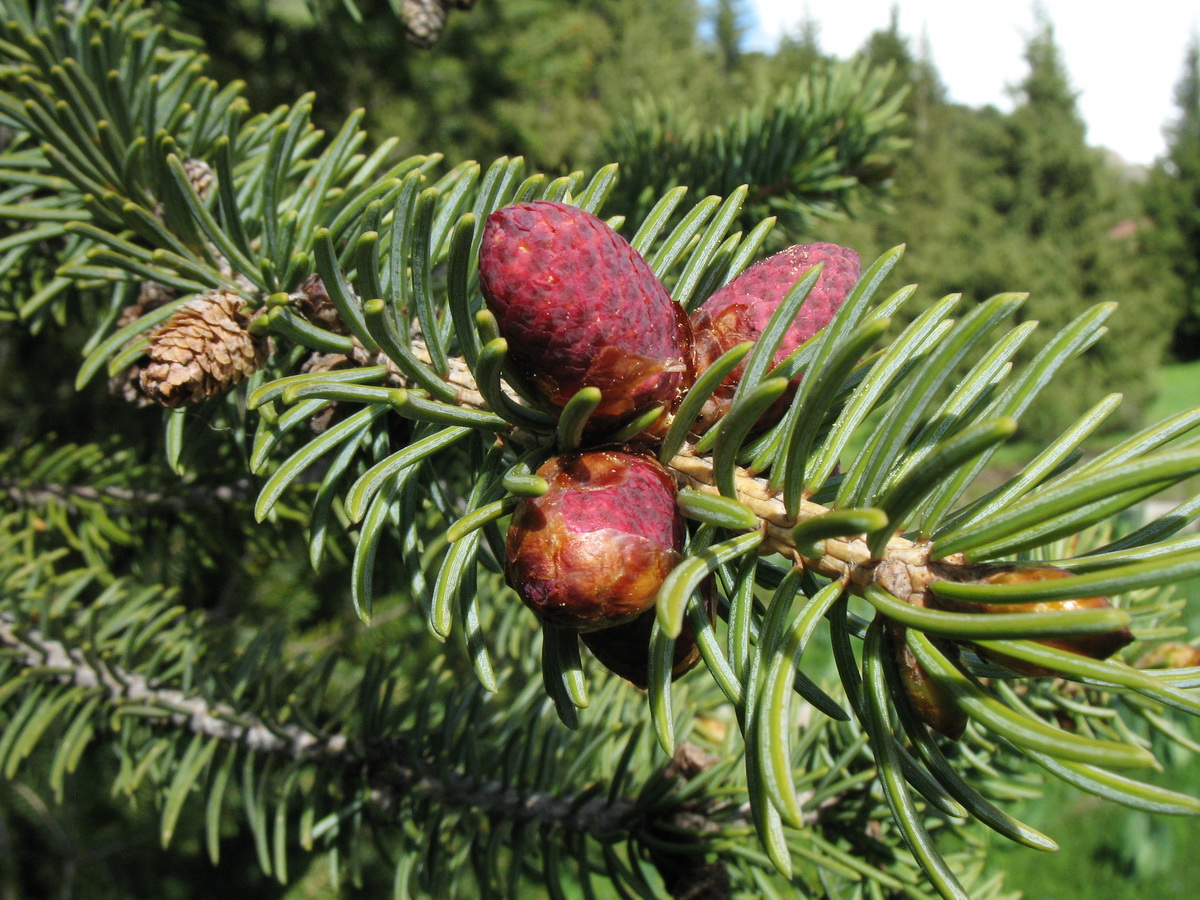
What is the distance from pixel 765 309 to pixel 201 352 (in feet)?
1.05

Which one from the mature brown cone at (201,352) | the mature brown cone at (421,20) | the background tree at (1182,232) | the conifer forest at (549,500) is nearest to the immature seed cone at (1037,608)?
the conifer forest at (549,500)

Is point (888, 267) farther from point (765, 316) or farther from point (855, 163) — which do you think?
point (855, 163)

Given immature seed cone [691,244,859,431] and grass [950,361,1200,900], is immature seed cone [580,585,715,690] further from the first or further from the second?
grass [950,361,1200,900]

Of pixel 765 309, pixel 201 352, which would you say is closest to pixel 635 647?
pixel 765 309

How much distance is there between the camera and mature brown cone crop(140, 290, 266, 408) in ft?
1.42

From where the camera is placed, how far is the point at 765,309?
405 mm

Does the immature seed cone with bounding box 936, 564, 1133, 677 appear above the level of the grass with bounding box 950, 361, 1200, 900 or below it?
above

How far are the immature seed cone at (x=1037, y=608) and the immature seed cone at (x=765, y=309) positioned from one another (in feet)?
0.42

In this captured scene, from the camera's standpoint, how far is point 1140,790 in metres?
0.28

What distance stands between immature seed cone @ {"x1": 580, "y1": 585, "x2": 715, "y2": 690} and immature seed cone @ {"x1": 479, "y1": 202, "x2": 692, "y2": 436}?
0.11m

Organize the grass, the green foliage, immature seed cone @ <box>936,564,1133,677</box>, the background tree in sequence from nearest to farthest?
immature seed cone @ <box>936,564,1133,677</box> → the grass → the green foliage → the background tree

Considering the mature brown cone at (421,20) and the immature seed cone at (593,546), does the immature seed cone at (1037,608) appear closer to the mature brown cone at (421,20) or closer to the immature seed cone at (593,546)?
the immature seed cone at (593,546)

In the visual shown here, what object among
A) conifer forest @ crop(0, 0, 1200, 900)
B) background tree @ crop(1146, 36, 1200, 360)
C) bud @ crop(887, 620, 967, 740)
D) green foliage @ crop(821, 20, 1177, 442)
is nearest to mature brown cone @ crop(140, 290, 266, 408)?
conifer forest @ crop(0, 0, 1200, 900)

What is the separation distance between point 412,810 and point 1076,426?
1.94 ft
